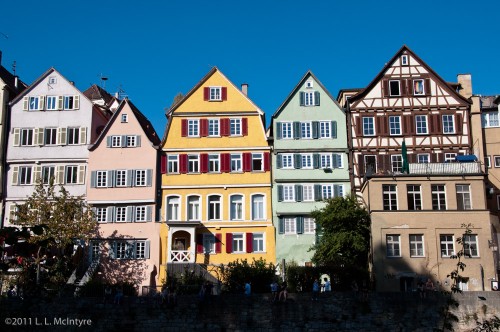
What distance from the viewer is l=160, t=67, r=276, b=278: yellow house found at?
47688 mm

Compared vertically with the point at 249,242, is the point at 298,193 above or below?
above

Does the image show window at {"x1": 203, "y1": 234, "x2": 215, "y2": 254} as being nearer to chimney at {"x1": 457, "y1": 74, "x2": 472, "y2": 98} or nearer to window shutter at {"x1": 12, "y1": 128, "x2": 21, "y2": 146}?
window shutter at {"x1": 12, "y1": 128, "x2": 21, "y2": 146}

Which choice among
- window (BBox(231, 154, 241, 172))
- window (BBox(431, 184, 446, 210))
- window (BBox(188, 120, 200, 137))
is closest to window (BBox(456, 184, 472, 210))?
window (BBox(431, 184, 446, 210))

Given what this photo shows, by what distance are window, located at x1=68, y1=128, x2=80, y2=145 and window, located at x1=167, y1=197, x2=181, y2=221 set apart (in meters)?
9.09

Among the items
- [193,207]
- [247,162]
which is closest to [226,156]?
[247,162]

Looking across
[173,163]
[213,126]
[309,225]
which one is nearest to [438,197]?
[309,225]

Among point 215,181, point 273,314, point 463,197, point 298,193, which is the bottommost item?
point 273,314

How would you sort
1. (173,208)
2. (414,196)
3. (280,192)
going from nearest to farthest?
(414,196)
(280,192)
(173,208)

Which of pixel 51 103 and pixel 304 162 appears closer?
pixel 304 162

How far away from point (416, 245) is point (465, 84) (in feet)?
57.1

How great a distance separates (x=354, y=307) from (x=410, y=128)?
62.3 feet

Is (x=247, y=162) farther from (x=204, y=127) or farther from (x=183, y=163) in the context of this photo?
(x=183, y=163)

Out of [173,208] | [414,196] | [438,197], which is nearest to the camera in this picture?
[438,197]

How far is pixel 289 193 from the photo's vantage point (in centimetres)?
4866
